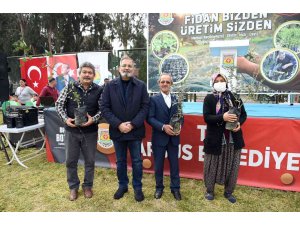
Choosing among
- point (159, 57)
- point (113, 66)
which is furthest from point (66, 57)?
point (159, 57)

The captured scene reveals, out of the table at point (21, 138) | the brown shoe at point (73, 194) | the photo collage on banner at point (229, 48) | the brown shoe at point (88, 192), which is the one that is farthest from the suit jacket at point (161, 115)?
the photo collage on banner at point (229, 48)

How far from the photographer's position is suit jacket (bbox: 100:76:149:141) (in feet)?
8.28

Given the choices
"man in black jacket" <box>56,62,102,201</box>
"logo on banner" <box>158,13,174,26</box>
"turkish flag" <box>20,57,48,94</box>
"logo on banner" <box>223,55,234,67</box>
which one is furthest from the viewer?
"turkish flag" <box>20,57,48,94</box>

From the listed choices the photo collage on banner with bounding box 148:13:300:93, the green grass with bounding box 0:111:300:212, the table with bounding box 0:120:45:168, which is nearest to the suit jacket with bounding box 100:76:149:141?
the green grass with bounding box 0:111:300:212

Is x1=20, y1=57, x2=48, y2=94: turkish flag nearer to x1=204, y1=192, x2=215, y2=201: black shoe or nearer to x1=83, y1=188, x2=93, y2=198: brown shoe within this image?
x1=83, y1=188, x2=93, y2=198: brown shoe

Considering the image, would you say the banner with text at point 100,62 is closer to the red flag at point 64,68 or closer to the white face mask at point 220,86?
the red flag at point 64,68

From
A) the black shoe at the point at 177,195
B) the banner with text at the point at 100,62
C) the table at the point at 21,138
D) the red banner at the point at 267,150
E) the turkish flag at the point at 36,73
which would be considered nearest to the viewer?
the black shoe at the point at 177,195

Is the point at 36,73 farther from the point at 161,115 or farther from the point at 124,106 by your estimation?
the point at 161,115

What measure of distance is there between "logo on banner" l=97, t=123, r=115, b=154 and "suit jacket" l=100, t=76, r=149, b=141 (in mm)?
1148

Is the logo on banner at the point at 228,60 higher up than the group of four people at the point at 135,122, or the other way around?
the logo on banner at the point at 228,60

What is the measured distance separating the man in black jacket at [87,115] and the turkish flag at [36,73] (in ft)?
25.5

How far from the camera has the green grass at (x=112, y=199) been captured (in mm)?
2594

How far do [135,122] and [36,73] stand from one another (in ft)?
28.8
